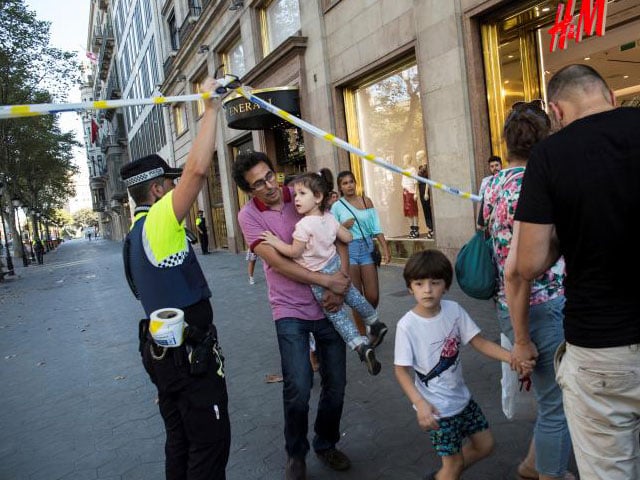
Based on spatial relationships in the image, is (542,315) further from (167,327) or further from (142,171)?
(142,171)

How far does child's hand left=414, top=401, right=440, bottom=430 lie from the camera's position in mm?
2260

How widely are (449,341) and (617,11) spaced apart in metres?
6.70

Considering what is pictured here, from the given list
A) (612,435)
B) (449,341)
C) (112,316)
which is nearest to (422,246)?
(112,316)

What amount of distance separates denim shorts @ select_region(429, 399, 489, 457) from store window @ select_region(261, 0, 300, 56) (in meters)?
12.5

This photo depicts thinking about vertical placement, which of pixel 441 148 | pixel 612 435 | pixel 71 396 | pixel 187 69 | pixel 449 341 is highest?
pixel 187 69

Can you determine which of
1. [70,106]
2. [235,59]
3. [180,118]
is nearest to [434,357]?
[70,106]

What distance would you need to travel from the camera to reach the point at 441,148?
885 centimetres

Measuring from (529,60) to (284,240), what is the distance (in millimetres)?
7017

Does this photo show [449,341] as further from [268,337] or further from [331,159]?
[331,159]

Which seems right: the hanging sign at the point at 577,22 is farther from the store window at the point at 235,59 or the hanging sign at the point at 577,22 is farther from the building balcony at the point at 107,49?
the building balcony at the point at 107,49

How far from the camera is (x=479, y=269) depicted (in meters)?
2.54

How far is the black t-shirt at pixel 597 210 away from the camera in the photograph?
1573mm

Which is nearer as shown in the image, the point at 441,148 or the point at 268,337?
the point at 268,337

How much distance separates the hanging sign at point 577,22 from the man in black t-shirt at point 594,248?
5.93 m
